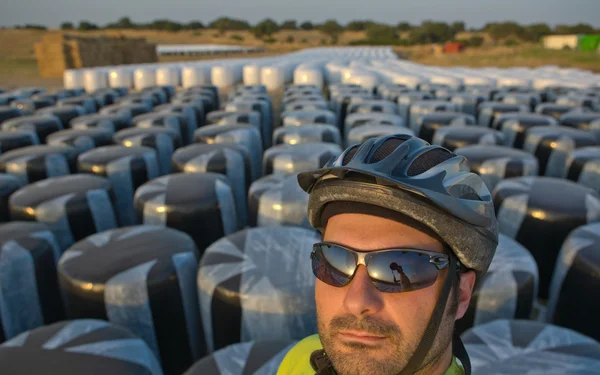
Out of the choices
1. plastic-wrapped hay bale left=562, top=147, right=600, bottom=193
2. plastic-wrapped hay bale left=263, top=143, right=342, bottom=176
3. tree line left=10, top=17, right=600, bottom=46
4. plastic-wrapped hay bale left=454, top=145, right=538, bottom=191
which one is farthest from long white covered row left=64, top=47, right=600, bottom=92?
tree line left=10, top=17, right=600, bottom=46

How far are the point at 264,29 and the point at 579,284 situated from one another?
9120 cm

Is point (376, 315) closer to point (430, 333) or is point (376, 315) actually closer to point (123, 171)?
point (430, 333)

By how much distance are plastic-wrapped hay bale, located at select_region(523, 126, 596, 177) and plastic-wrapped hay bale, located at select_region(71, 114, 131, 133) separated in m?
7.85

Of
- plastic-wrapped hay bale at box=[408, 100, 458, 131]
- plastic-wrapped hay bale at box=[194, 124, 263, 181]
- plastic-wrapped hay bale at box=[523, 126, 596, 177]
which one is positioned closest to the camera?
plastic-wrapped hay bale at box=[523, 126, 596, 177]

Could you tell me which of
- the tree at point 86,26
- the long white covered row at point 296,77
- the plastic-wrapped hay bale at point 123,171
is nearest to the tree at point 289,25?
the tree at point 86,26

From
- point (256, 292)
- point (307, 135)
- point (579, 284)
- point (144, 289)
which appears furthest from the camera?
point (307, 135)

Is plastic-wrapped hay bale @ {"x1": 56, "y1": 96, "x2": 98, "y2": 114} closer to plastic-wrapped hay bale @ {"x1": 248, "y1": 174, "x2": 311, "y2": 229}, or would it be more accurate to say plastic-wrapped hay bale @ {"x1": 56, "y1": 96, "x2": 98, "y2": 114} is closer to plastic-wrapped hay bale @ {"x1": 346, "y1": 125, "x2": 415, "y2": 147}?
plastic-wrapped hay bale @ {"x1": 346, "y1": 125, "x2": 415, "y2": 147}

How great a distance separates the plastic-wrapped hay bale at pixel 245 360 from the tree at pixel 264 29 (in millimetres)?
88672

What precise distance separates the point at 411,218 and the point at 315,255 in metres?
0.33

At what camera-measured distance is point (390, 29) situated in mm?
86750

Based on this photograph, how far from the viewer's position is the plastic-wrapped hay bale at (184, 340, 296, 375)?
7.33ft

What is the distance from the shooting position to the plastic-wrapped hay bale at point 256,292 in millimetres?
2756

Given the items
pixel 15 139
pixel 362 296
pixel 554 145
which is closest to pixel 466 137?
pixel 554 145

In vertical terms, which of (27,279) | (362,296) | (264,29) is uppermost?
(264,29)
